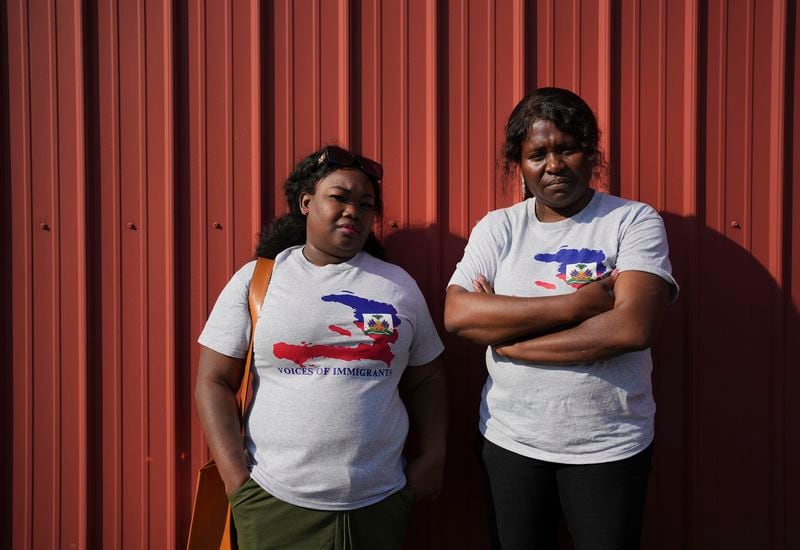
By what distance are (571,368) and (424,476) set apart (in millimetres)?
670

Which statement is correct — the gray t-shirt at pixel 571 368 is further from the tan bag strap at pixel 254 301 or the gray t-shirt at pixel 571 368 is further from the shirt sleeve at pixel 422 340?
the tan bag strap at pixel 254 301

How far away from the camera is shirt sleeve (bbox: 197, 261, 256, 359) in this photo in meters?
1.88

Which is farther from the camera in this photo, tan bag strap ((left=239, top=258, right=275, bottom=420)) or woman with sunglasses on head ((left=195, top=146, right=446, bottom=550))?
tan bag strap ((left=239, top=258, right=275, bottom=420))

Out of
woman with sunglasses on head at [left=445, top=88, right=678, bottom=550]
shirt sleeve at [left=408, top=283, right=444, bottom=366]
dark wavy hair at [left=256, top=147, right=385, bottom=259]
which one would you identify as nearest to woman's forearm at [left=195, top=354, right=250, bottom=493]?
dark wavy hair at [left=256, top=147, right=385, bottom=259]

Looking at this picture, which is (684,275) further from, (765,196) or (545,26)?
(545,26)

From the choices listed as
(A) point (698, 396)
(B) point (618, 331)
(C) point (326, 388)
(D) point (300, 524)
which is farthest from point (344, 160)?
(A) point (698, 396)

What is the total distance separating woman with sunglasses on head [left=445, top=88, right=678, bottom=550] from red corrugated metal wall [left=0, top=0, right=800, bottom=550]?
20.6 inches

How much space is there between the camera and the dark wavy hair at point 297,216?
201 cm

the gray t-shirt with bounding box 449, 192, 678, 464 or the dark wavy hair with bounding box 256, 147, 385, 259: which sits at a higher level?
the dark wavy hair with bounding box 256, 147, 385, 259

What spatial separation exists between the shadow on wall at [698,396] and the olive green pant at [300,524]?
0.66 metres

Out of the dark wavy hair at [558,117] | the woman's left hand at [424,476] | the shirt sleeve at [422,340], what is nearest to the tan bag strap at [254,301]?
the shirt sleeve at [422,340]

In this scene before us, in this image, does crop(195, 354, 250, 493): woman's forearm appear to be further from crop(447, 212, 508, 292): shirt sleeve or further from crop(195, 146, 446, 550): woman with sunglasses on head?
crop(447, 212, 508, 292): shirt sleeve

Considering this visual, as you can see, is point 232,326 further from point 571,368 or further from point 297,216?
point 571,368

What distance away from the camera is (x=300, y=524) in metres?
1.76
